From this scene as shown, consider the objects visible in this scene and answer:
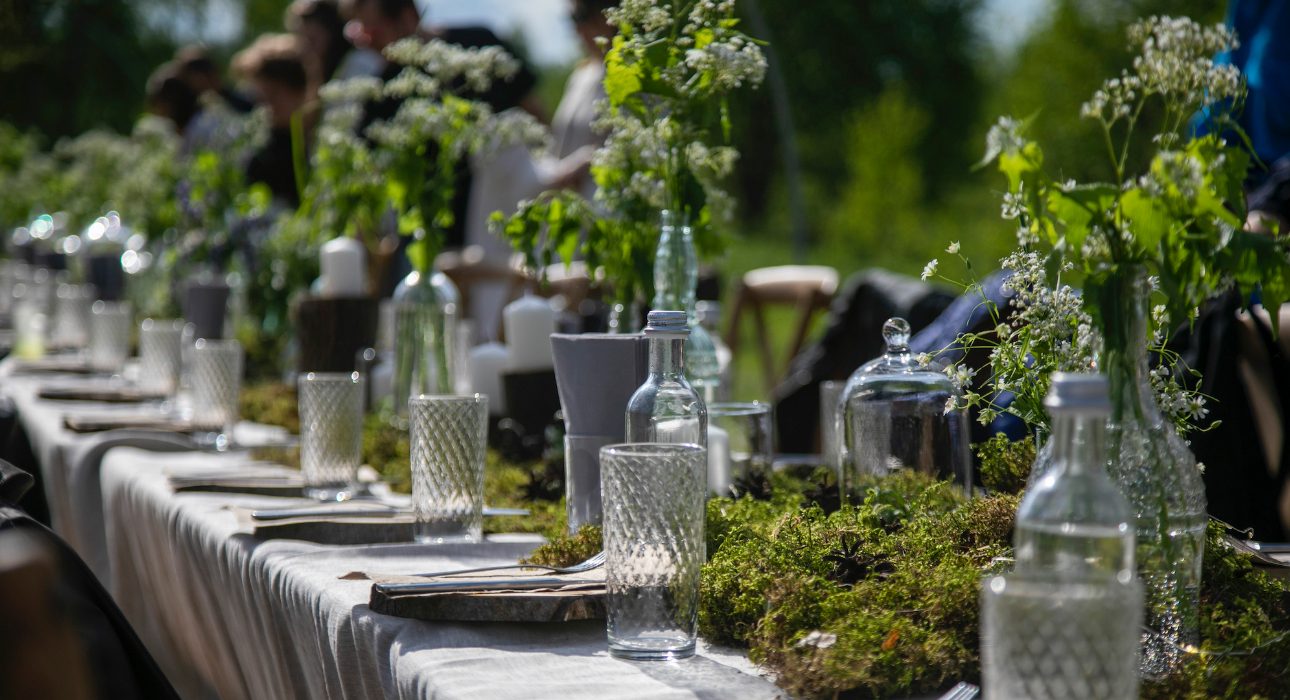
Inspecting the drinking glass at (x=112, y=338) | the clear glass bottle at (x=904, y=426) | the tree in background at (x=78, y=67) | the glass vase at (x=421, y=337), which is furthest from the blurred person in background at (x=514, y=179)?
the tree in background at (x=78, y=67)

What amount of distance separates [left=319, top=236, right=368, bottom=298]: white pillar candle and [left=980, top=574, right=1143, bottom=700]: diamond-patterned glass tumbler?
1.89m

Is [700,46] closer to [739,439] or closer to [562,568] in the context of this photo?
[739,439]

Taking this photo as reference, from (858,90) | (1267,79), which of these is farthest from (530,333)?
(858,90)

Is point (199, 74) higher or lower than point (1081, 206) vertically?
higher

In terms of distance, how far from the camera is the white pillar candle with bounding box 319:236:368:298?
7.31 ft

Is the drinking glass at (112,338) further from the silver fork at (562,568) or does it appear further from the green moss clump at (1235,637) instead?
the green moss clump at (1235,637)

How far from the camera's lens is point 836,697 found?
0.68m

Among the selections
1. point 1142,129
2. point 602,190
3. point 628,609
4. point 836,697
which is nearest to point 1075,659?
point 836,697

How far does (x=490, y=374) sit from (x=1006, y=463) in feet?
3.39

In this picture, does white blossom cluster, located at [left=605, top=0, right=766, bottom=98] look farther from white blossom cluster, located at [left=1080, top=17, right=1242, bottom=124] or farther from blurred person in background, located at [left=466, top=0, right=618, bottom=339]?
blurred person in background, located at [left=466, top=0, right=618, bottom=339]

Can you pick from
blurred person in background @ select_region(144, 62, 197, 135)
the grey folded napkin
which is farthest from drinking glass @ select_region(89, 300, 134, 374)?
blurred person in background @ select_region(144, 62, 197, 135)

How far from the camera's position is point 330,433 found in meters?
1.37

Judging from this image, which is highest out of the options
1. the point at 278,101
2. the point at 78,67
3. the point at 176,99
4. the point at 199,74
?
the point at 78,67

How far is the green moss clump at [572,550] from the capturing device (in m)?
1.00
